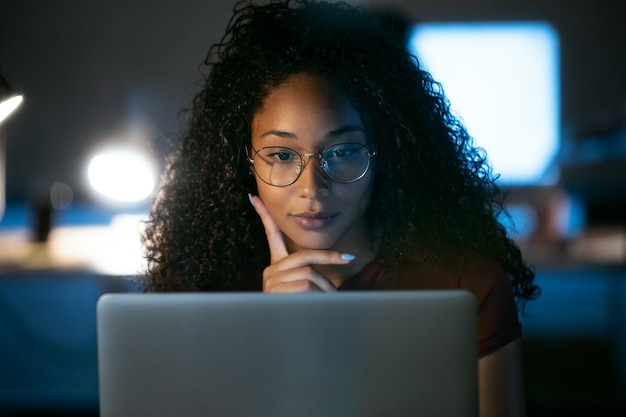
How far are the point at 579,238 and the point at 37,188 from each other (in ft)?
6.06

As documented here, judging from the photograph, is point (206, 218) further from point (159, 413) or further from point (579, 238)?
point (579, 238)

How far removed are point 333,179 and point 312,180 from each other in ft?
0.10

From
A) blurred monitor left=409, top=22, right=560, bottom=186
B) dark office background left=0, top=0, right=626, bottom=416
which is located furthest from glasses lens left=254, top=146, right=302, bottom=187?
dark office background left=0, top=0, right=626, bottom=416

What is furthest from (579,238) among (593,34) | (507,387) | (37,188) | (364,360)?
(364,360)

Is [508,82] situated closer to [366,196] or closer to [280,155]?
[366,196]

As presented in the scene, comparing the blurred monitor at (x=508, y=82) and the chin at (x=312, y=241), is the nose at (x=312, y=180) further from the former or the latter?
the blurred monitor at (x=508, y=82)

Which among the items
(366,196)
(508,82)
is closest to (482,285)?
(366,196)

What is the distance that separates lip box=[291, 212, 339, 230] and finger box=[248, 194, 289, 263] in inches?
1.2

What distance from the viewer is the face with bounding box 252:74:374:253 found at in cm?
92

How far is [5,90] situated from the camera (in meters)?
0.77

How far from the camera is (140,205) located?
2227mm

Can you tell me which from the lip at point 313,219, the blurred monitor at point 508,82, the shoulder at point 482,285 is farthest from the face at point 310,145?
the blurred monitor at point 508,82

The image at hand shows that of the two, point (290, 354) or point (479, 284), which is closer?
point (290, 354)

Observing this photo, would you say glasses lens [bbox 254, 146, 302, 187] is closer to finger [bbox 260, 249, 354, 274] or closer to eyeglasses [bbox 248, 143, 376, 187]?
eyeglasses [bbox 248, 143, 376, 187]
